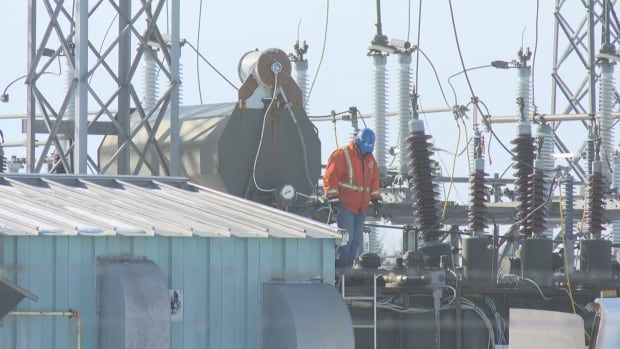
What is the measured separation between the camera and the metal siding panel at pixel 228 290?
14148 mm

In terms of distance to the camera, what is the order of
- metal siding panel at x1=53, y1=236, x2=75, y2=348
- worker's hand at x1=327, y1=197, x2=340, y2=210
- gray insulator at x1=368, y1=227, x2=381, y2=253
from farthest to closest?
gray insulator at x1=368, y1=227, x2=381, y2=253
worker's hand at x1=327, y1=197, x2=340, y2=210
metal siding panel at x1=53, y1=236, x2=75, y2=348

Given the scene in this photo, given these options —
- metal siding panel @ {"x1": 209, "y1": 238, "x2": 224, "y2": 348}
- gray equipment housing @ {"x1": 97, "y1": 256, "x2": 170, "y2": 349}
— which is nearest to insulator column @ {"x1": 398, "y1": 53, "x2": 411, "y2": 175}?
metal siding panel @ {"x1": 209, "y1": 238, "x2": 224, "y2": 348}

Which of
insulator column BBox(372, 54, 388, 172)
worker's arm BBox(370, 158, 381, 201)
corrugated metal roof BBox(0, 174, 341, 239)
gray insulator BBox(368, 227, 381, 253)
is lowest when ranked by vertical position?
gray insulator BBox(368, 227, 381, 253)

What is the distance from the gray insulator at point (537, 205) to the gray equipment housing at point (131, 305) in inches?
280

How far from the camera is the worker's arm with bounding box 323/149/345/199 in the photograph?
17625 millimetres

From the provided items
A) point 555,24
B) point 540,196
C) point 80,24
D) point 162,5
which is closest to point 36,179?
point 80,24

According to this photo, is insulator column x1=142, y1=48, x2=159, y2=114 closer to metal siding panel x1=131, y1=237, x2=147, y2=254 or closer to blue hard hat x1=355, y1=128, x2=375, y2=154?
blue hard hat x1=355, y1=128, x2=375, y2=154

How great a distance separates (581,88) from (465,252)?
488 inches

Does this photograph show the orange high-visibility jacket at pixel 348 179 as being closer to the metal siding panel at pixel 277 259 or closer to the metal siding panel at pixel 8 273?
the metal siding panel at pixel 277 259

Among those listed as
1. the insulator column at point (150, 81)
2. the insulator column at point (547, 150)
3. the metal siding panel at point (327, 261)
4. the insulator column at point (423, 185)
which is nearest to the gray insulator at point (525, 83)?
the insulator column at point (547, 150)

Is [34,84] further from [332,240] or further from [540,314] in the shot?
[540,314]

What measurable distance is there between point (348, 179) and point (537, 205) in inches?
112

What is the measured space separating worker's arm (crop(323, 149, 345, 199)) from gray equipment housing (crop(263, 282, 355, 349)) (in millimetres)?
3363

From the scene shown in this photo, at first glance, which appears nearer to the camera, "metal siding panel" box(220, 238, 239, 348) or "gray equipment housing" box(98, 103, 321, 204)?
"metal siding panel" box(220, 238, 239, 348)
